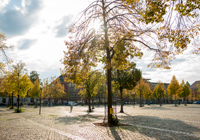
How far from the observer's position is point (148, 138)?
7.51 meters

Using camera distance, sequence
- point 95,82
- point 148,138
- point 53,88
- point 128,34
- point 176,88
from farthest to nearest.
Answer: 1. point 53,88
2. point 176,88
3. point 95,82
4. point 128,34
5. point 148,138

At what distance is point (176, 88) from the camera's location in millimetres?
48312

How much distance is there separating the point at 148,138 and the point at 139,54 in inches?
266

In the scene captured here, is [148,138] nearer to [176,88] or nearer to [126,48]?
[126,48]

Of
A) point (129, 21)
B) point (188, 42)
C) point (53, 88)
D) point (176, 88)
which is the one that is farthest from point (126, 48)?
point (53, 88)

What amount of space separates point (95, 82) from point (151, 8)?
24.5 metres

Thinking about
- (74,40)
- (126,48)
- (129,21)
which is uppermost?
(129,21)

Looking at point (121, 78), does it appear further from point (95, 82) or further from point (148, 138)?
point (148, 138)

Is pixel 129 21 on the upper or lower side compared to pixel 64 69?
upper

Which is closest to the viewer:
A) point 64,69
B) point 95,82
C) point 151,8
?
point 151,8

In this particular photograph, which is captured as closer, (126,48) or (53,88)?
(126,48)

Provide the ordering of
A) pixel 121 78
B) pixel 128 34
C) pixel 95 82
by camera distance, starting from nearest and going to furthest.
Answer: pixel 128 34 → pixel 121 78 → pixel 95 82

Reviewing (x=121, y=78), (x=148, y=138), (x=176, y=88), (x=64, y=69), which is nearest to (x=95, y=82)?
(x=121, y=78)

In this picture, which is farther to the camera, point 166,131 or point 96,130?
point 96,130
